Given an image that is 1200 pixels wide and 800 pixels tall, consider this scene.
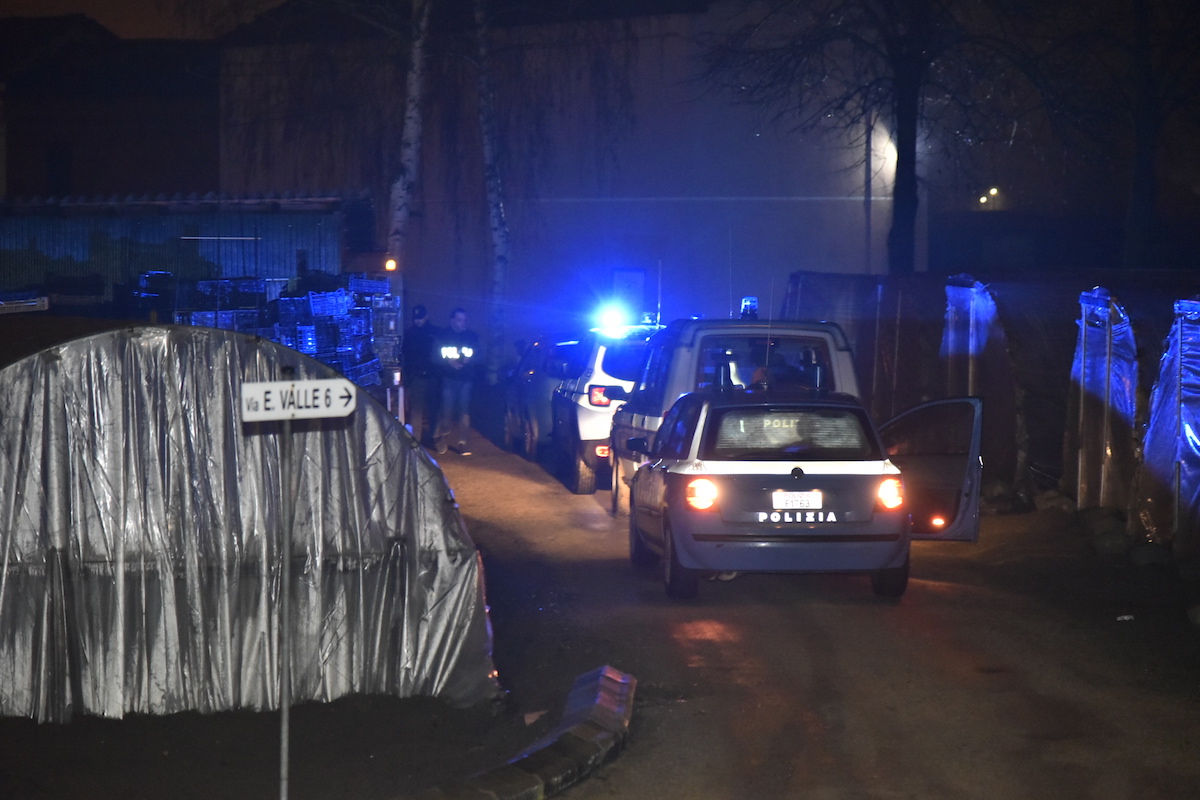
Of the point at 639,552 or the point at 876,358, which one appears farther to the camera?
the point at 876,358

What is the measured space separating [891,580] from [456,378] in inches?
389

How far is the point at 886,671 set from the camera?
7.65 meters

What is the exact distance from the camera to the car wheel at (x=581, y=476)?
49.3 ft

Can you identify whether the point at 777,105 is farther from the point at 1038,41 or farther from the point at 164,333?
the point at 164,333

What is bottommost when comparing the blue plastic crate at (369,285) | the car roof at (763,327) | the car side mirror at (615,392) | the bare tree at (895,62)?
the car side mirror at (615,392)

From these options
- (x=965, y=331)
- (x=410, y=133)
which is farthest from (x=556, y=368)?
(x=410, y=133)

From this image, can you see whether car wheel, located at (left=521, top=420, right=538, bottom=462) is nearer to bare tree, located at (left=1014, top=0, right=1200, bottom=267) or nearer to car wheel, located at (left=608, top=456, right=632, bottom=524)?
car wheel, located at (left=608, top=456, right=632, bottom=524)

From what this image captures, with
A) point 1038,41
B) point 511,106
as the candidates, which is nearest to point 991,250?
point 1038,41

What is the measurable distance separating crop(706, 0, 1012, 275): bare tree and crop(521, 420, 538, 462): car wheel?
7193 mm

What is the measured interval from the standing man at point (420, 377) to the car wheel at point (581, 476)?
3564 mm

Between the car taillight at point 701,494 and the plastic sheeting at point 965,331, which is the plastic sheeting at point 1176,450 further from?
the car taillight at point 701,494

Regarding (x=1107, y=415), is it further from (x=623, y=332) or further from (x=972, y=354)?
(x=623, y=332)

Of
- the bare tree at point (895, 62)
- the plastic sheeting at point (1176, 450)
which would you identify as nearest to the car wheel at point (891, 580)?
the plastic sheeting at point (1176, 450)

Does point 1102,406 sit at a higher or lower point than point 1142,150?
lower
